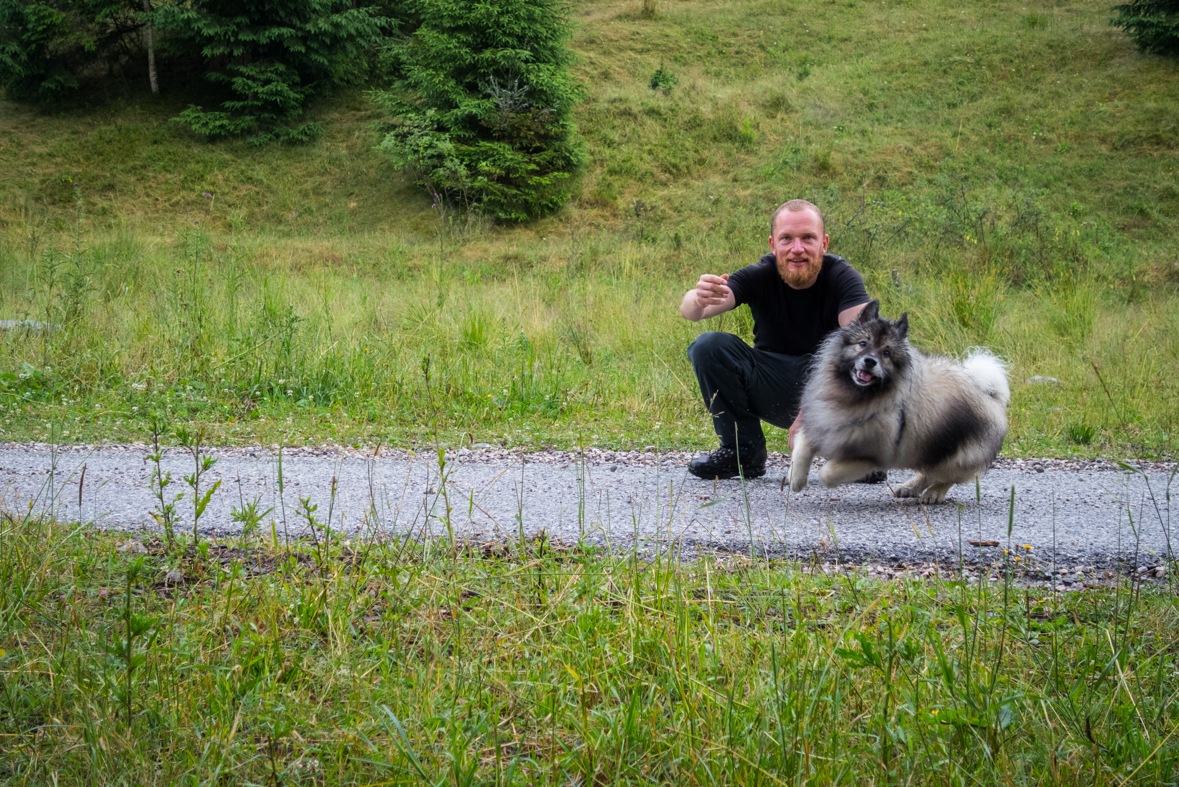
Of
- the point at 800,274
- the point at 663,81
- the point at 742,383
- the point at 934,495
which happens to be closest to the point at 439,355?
the point at 742,383

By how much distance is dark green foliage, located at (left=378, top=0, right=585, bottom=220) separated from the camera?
2102 cm

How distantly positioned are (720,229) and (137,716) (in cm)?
1884

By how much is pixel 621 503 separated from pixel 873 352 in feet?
5.16

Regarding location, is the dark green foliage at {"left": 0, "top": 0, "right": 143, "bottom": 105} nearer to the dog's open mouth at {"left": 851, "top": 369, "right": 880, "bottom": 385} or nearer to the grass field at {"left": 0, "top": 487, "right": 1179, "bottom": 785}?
the grass field at {"left": 0, "top": 487, "right": 1179, "bottom": 785}

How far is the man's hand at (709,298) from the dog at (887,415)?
66cm

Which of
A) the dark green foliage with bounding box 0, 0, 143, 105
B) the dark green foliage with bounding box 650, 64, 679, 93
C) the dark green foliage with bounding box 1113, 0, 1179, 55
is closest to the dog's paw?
the dark green foliage with bounding box 650, 64, 679, 93

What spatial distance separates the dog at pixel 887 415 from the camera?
4.10m

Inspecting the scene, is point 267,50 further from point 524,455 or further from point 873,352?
point 873,352

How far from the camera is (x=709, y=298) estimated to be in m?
4.59

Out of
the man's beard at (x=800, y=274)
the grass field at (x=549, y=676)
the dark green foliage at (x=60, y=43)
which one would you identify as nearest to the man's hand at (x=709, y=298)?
the man's beard at (x=800, y=274)

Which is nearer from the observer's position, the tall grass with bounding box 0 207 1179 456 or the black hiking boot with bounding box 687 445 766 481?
the black hiking boot with bounding box 687 445 766 481

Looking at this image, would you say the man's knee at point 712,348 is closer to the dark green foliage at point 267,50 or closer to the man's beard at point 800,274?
the man's beard at point 800,274

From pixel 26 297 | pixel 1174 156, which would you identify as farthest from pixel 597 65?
pixel 26 297

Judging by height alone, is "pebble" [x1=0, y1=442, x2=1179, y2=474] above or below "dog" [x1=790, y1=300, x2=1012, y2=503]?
below
